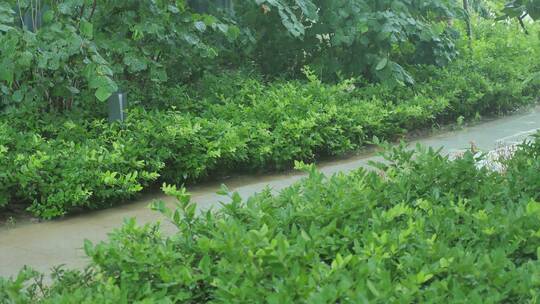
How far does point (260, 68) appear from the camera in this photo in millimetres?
10562

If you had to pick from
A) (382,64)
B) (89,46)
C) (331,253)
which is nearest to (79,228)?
(89,46)

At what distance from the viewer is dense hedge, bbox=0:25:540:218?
6.48 metres

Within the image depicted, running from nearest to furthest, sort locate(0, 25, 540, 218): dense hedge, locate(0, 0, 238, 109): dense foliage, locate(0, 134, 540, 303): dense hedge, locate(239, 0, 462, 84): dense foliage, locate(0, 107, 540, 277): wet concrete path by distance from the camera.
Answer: locate(0, 134, 540, 303): dense hedge → locate(0, 107, 540, 277): wet concrete path → locate(0, 25, 540, 218): dense hedge → locate(0, 0, 238, 109): dense foliage → locate(239, 0, 462, 84): dense foliage

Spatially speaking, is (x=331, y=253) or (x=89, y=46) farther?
(x=89, y=46)

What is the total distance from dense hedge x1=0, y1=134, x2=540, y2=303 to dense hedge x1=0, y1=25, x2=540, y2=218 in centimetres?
151

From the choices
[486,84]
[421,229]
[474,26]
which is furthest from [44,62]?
[474,26]

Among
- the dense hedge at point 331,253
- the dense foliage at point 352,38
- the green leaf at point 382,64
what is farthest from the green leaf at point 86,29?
the green leaf at point 382,64

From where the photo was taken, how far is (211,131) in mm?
7516

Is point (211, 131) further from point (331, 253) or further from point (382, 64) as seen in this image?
point (331, 253)

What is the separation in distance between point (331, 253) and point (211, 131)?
3668mm

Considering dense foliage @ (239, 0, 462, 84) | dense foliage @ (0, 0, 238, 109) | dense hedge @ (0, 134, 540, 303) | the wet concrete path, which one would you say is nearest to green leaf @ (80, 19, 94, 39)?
dense foliage @ (0, 0, 238, 109)

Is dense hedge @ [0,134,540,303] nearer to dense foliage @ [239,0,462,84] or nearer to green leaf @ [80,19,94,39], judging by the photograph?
green leaf @ [80,19,94,39]

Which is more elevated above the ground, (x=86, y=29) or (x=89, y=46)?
(x=86, y=29)

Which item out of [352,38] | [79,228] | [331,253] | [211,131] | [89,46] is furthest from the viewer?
[352,38]
